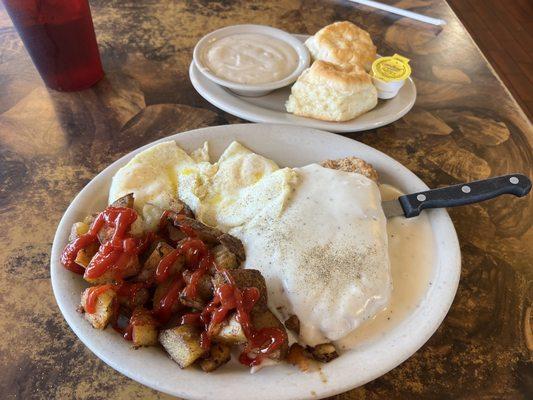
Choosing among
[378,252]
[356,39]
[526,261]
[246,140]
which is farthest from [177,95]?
[526,261]

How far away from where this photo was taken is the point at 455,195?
Answer: 1535mm

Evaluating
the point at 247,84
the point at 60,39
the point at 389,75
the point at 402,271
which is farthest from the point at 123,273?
the point at 389,75

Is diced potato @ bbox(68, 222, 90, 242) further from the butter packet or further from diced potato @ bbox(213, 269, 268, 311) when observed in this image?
the butter packet

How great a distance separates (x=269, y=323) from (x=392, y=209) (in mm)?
652

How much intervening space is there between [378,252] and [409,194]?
349 mm

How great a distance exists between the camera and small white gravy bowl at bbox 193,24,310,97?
77.9 inches

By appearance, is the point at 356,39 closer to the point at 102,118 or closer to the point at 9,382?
the point at 102,118

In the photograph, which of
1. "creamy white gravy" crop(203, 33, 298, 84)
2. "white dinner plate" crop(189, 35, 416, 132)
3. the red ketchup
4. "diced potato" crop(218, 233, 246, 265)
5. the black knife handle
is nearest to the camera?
the red ketchup

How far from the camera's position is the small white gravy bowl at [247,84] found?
1.98m

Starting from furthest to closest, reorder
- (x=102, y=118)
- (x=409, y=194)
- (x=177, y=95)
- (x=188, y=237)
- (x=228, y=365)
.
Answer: (x=177, y=95)
(x=102, y=118)
(x=409, y=194)
(x=188, y=237)
(x=228, y=365)

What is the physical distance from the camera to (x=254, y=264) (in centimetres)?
135

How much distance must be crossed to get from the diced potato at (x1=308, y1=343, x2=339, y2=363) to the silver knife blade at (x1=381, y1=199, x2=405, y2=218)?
0.55m

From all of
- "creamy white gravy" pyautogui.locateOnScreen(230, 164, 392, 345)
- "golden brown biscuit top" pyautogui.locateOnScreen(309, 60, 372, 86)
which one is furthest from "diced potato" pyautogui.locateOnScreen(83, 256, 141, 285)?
"golden brown biscuit top" pyautogui.locateOnScreen(309, 60, 372, 86)

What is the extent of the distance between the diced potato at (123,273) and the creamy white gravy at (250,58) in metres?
1.08
